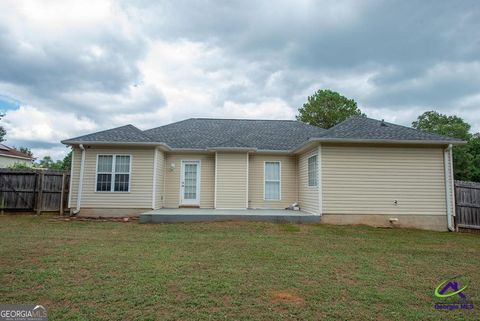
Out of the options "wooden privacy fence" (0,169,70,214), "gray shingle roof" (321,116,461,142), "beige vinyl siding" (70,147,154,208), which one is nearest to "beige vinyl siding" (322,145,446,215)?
"gray shingle roof" (321,116,461,142)

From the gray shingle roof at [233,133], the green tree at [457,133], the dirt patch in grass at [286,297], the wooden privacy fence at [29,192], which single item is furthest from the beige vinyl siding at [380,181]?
the green tree at [457,133]

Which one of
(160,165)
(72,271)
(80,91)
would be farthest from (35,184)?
(72,271)

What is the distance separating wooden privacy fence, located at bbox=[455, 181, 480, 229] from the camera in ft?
30.4

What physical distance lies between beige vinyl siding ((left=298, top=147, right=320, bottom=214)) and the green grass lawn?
6.45 feet

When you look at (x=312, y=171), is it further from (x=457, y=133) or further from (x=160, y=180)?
(x=457, y=133)

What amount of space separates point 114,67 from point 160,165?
547 centimetres

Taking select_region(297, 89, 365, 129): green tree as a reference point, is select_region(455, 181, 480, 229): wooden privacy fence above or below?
below

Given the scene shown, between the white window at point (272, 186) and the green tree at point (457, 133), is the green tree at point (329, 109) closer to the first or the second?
the green tree at point (457, 133)

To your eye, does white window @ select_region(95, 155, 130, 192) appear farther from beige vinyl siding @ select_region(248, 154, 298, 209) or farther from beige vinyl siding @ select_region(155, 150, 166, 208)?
beige vinyl siding @ select_region(248, 154, 298, 209)

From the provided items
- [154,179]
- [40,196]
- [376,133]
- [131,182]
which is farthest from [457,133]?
[40,196]

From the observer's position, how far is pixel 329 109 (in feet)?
93.6

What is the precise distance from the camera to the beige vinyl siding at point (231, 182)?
36.9ft

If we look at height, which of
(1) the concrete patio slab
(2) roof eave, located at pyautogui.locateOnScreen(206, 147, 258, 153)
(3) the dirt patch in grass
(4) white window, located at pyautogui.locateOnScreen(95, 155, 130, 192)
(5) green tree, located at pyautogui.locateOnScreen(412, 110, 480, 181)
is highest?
(5) green tree, located at pyautogui.locateOnScreen(412, 110, 480, 181)

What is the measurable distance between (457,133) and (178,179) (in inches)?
1290
